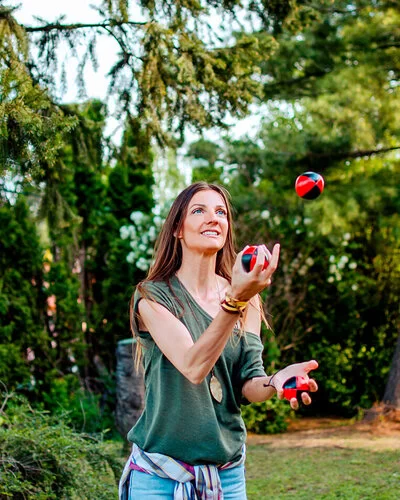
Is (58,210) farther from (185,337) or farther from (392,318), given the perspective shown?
(392,318)

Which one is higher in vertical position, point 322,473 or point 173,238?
Result: point 173,238

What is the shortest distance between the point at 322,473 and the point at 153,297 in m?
4.08

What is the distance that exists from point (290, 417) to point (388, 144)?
11.7 ft

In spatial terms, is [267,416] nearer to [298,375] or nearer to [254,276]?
[298,375]

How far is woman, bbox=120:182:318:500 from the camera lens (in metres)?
2.06

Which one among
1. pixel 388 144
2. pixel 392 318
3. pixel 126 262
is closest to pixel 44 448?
pixel 126 262

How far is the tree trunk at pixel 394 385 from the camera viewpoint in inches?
311

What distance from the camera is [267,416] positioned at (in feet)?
26.2

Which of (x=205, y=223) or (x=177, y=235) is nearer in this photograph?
(x=205, y=223)

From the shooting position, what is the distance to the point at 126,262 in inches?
332

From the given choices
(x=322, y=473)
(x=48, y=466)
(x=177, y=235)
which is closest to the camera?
(x=177, y=235)

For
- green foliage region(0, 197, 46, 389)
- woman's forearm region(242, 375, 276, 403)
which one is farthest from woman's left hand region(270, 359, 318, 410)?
green foliage region(0, 197, 46, 389)

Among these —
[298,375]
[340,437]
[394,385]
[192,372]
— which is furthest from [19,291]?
[298,375]

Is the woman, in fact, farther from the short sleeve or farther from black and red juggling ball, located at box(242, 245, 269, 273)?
black and red juggling ball, located at box(242, 245, 269, 273)
